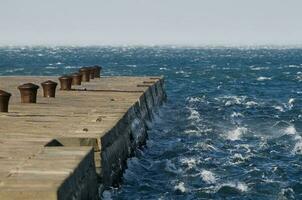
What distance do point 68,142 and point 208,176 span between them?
5599 millimetres

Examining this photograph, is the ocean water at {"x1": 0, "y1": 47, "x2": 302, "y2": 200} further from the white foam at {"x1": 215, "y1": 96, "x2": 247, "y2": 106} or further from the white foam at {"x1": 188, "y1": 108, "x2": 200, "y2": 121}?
the white foam at {"x1": 215, "y1": 96, "x2": 247, "y2": 106}

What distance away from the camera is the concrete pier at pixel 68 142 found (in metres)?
9.90

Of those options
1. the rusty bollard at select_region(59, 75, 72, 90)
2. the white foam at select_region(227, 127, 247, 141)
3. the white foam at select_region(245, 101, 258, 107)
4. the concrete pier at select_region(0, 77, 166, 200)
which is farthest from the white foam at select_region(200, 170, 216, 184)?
the white foam at select_region(245, 101, 258, 107)

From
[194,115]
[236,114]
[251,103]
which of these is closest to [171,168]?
[194,115]

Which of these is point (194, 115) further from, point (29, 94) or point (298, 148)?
point (29, 94)

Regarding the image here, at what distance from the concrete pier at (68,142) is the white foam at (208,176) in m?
2.41

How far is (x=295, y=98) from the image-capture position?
1694 inches

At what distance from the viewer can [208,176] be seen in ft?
57.9

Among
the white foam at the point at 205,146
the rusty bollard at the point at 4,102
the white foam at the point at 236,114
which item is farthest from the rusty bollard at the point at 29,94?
the white foam at the point at 236,114

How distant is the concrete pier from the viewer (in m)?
9.90

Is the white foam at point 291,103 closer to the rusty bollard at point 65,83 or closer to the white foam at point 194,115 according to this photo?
the white foam at point 194,115

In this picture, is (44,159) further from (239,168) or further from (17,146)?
(239,168)

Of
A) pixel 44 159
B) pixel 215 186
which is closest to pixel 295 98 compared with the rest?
pixel 215 186

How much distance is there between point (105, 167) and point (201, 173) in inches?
181
